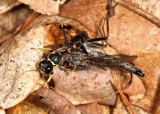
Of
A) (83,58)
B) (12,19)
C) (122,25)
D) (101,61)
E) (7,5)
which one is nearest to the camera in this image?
(122,25)

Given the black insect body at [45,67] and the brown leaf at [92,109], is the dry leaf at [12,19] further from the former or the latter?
the brown leaf at [92,109]

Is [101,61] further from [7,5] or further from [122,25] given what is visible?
[7,5]

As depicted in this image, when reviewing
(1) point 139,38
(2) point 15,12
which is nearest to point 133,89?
(1) point 139,38

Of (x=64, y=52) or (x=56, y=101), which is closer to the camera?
(x=56, y=101)

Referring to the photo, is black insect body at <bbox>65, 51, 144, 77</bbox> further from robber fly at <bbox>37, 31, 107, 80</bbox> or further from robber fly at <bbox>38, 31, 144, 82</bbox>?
robber fly at <bbox>37, 31, 107, 80</bbox>

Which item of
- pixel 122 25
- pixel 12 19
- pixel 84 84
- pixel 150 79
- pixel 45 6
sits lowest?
pixel 84 84

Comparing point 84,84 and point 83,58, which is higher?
point 83,58

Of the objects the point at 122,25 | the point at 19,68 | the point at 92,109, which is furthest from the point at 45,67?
the point at 122,25

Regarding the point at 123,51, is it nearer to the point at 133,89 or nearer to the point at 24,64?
the point at 133,89

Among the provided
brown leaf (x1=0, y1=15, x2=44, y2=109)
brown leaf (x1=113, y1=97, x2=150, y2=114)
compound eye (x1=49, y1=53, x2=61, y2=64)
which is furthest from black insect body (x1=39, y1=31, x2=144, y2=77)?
brown leaf (x1=113, y1=97, x2=150, y2=114)
